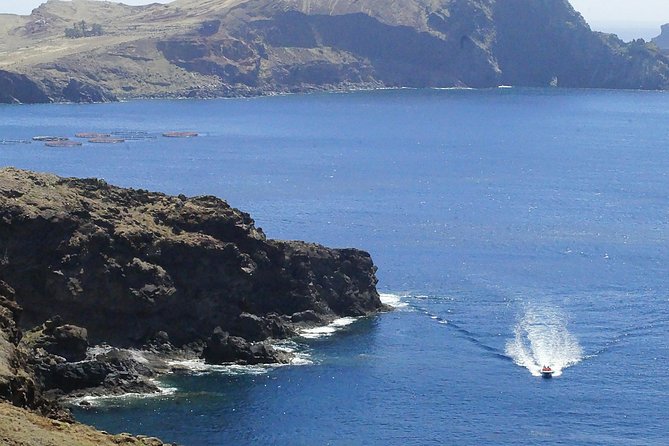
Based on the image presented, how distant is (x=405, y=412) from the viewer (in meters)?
94.1

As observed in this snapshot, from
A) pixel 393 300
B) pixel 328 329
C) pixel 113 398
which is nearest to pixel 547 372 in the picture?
pixel 328 329

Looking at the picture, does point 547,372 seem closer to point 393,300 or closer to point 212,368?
point 212,368

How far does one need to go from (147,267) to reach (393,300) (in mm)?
27518

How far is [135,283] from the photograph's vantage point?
107 metres

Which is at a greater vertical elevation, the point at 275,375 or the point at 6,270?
the point at 6,270

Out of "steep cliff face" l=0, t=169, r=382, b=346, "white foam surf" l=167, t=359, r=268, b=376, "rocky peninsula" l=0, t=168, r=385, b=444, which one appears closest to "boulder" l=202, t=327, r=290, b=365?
"rocky peninsula" l=0, t=168, r=385, b=444

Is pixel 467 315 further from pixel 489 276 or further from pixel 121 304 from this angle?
pixel 121 304

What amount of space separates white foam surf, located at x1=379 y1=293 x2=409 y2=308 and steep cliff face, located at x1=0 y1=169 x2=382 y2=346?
525cm

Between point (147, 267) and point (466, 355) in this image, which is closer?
point (147, 267)

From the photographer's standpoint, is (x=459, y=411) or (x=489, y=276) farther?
(x=489, y=276)

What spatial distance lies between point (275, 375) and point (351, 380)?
5.28m

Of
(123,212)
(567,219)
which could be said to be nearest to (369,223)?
(567,219)

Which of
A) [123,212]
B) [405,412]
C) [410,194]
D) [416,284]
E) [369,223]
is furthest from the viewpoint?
[410,194]

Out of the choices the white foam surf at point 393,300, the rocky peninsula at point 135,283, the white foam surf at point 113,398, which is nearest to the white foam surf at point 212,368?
the rocky peninsula at point 135,283
